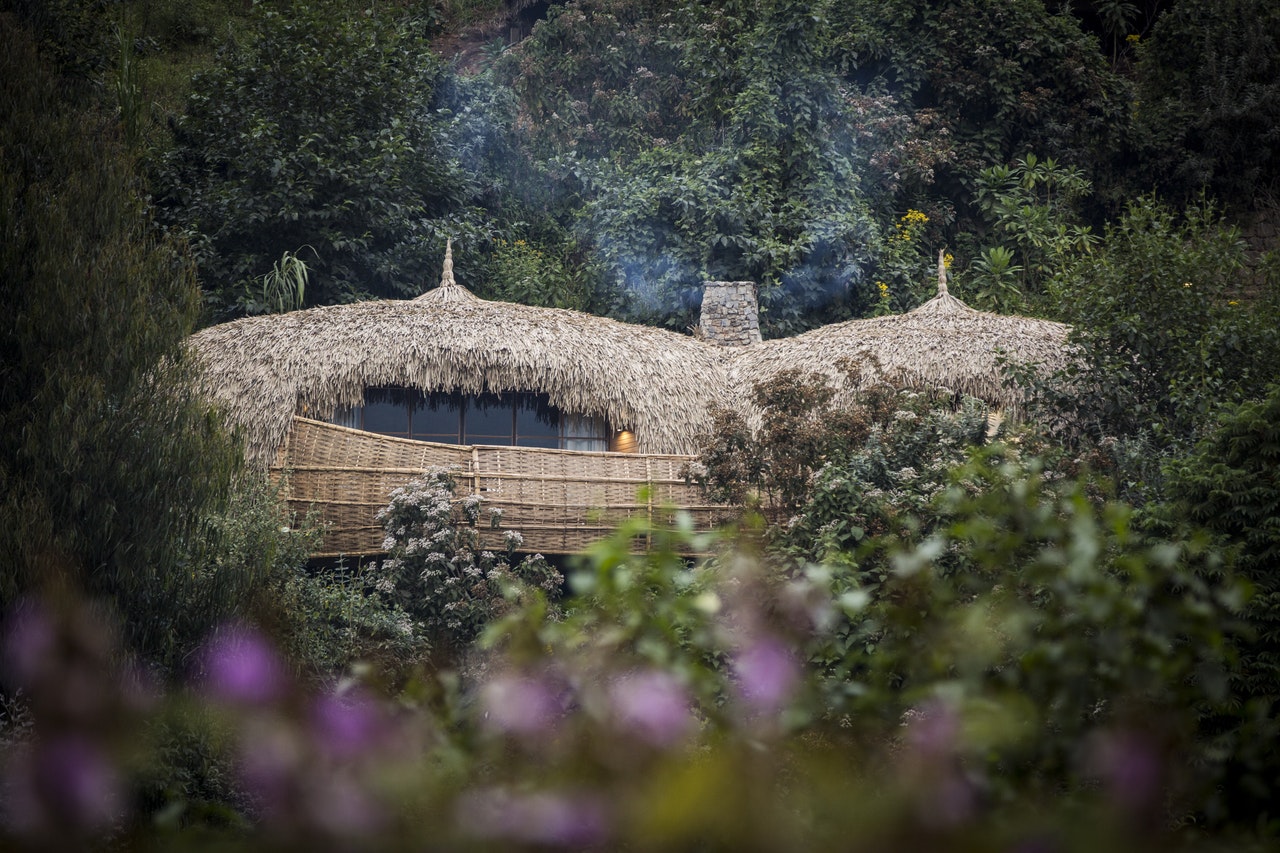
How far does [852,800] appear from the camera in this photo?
4.17 ft

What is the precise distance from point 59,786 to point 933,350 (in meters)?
11.8

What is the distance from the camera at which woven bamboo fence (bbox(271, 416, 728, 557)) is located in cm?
1010

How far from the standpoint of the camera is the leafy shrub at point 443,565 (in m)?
9.29

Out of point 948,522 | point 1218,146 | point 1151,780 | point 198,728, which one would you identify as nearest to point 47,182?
point 198,728

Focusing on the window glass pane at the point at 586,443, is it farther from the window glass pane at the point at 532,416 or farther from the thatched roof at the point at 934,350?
the thatched roof at the point at 934,350

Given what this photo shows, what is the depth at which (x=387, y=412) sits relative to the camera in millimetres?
12547

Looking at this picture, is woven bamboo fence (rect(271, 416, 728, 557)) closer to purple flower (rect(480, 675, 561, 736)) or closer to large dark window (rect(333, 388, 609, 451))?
large dark window (rect(333, 388, 609, 451))

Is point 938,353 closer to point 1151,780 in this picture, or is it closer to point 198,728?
point 198,728

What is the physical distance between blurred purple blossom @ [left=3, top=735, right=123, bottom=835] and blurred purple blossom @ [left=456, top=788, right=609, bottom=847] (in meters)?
0.41

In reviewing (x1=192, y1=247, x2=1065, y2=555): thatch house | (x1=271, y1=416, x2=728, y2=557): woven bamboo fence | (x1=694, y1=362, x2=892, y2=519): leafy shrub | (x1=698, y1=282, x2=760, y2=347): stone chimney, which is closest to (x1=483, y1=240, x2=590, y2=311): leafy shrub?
(x1=698, y1=282, x2=760, y2=347): stone chimney

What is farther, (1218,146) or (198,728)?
(1218,146)

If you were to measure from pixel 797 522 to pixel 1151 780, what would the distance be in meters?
6.99

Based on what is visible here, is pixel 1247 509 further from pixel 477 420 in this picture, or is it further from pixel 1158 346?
pixel 477 420

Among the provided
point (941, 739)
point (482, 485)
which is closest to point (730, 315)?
point (482, 485)
